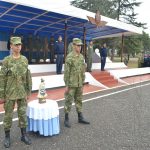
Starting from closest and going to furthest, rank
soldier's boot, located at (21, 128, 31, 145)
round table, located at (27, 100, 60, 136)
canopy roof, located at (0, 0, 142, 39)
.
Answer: soldier's boot, located at (21, 128, 31, 145), round table, located at (27, 100, 60, 136), canopy roof, located at (0, 0, 142, 39)

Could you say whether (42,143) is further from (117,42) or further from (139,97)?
(117,42)

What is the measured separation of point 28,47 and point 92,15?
4.60 metres

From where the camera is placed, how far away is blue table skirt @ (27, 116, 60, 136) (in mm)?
6047

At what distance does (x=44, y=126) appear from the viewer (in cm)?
605

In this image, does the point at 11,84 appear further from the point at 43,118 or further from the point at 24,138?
the point at 24,138

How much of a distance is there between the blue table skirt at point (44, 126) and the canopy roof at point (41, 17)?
6.91m

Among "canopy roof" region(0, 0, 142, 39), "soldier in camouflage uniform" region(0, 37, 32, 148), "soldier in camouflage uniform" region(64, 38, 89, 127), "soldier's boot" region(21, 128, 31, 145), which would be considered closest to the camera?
"soldier in camouflage uniform" region(0, 37, 32, 148)

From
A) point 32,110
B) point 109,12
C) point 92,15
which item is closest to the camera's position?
point 32,110

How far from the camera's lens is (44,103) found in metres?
6.26

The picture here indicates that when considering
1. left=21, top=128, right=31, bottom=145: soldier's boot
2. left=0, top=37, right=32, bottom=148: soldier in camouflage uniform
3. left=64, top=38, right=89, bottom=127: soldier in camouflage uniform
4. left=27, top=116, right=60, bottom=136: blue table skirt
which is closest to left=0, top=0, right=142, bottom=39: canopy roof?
left=64, top=38, right=89, bottom=127: soldier in camouflage uniform

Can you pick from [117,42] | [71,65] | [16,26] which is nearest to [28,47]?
[16,26]

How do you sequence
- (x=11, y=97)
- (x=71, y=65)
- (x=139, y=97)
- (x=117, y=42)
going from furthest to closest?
(x=117, y=42)
(x=139, y=97)
(x=71, y=65)
(x=11, y=97)

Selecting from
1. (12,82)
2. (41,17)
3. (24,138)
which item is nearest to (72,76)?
(12,82)

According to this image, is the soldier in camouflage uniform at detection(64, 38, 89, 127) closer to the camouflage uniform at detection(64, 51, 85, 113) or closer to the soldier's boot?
the camouflage uniform at detection(64, 51, 85, 113)
